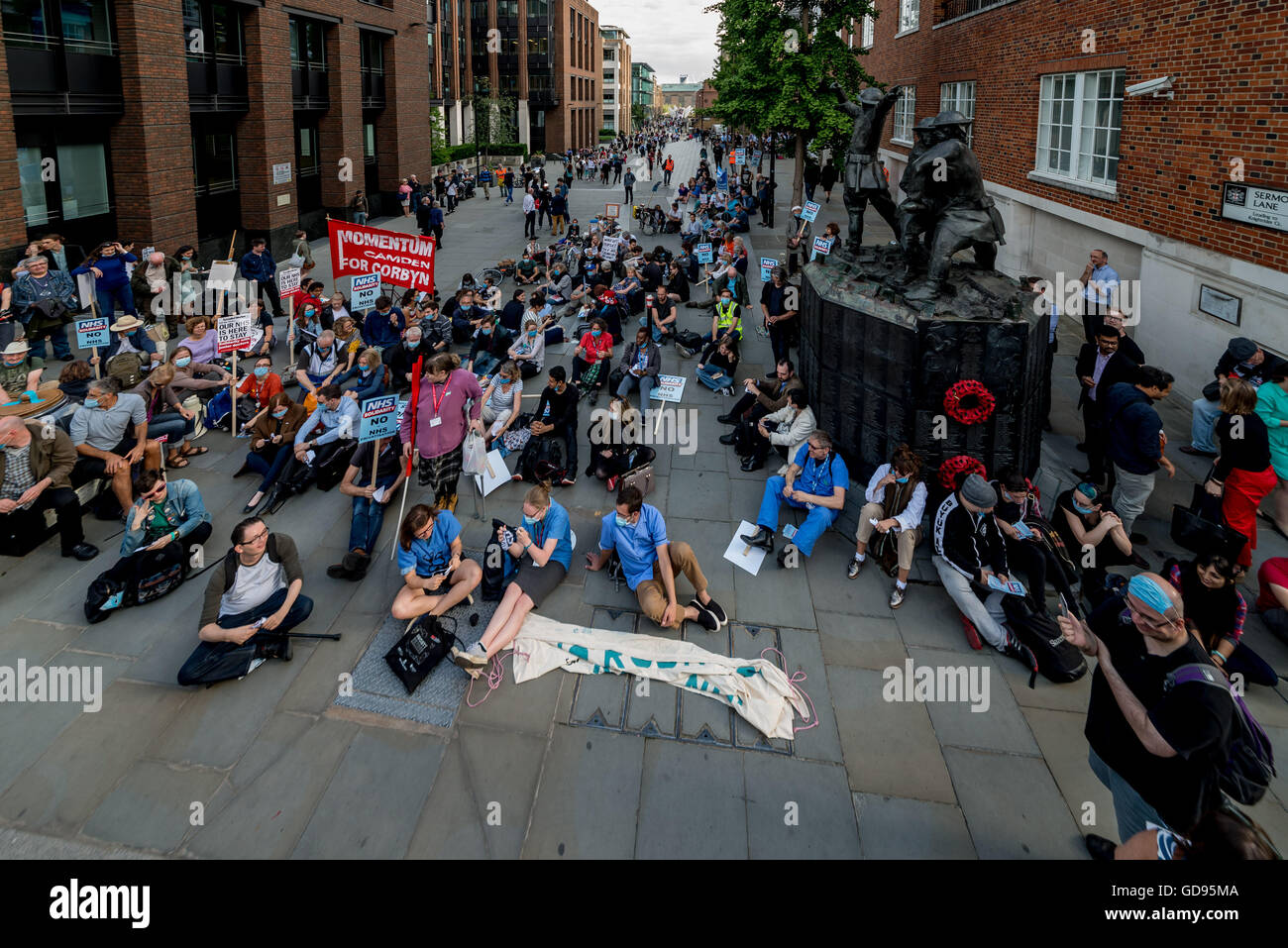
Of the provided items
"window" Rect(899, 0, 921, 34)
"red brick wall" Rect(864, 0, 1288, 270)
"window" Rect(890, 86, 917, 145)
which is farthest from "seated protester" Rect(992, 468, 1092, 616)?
"window" Rect(899, 0, 921, 34)

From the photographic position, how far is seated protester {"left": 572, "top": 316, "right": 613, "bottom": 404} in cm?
1217

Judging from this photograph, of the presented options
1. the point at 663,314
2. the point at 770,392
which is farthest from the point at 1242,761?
the point at 663,314

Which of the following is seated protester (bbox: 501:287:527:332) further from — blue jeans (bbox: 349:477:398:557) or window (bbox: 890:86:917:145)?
window (bbox: 890:86:917:145)

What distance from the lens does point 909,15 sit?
28.3 m

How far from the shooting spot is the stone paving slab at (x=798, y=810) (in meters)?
4.70

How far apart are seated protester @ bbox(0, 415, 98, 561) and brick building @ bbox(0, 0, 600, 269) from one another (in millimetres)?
9320

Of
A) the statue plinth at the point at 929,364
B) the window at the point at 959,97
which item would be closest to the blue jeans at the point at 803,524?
the statue plinth at the point at 929,364

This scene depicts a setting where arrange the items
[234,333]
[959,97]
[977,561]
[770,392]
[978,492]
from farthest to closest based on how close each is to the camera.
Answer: [959,97] → [234,333] → [770,392] → [977,561] → [978,492]

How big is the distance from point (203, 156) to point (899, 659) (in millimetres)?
23400

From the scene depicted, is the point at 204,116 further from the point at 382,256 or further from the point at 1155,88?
the point at 1155,88

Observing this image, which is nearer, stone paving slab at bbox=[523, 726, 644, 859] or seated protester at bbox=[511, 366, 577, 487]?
stone paving slab at bbox=[523, 726, 644, 859]

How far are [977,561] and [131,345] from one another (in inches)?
498
